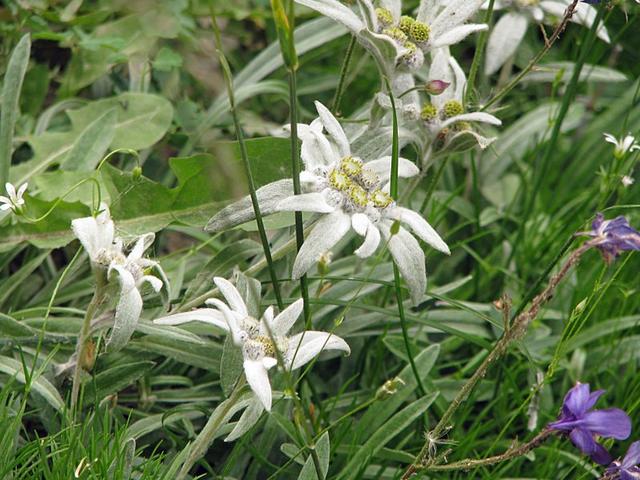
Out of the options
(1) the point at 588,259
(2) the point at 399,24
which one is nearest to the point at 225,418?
(2) the point at 399,24

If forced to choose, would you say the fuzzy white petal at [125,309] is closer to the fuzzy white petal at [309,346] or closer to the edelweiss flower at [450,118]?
the fuzzy white petal at [309,346]

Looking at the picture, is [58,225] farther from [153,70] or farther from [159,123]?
[153,70]

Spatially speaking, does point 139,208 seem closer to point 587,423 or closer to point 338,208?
point 338,208

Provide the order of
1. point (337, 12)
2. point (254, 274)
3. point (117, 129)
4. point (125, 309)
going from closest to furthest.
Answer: point (125, 309) < point (337, 12) < point (254, 274) < point (117, 129)

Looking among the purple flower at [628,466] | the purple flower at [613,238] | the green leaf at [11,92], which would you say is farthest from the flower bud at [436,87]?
the green leaf at [11,92]

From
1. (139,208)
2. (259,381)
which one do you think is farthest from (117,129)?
(259,381)

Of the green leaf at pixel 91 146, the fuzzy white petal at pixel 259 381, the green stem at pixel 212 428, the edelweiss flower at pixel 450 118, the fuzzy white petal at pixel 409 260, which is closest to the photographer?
the fuzzy white petal at pixel 259 381
